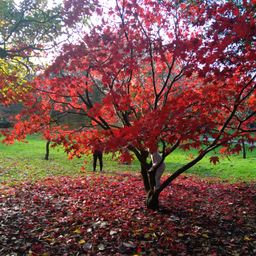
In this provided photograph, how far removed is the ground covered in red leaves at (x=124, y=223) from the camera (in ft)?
18.1

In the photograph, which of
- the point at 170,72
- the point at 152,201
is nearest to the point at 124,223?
the point at 152,201

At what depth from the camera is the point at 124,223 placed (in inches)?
263

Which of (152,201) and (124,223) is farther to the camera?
(152,201)

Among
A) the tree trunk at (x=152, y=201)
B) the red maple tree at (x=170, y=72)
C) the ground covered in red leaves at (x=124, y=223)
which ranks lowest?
the ground covered in red leaves at (x=124, y=223)

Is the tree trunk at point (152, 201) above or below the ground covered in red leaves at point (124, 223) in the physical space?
above

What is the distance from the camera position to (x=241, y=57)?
6477 millimetres

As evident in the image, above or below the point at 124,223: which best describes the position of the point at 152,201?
above

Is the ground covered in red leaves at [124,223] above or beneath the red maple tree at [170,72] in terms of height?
beneath

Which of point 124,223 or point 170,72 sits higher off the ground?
point 170,72

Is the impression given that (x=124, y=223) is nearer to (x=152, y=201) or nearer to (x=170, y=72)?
(x=152, y=201)

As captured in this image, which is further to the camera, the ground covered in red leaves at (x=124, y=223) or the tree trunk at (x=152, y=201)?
the tree trunk at (x=152, y=201)

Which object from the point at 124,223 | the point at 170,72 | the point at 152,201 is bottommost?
the point at 124,223

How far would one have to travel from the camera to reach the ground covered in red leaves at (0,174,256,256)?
5.52 m

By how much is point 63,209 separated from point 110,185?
3.97 meters
